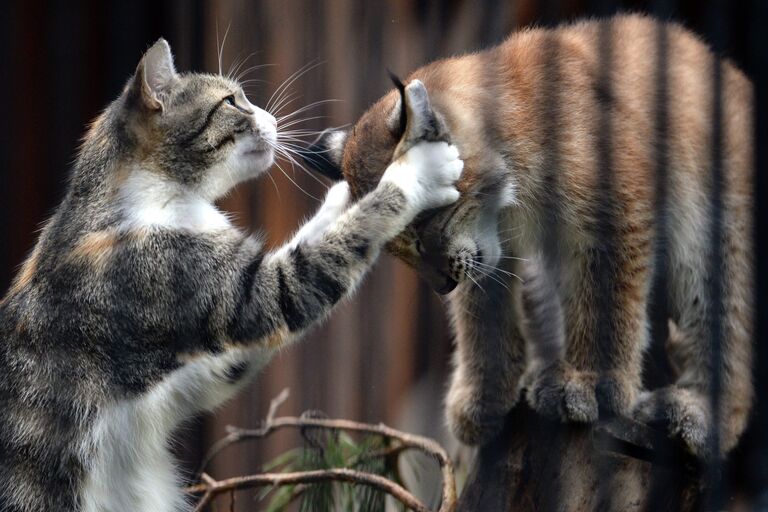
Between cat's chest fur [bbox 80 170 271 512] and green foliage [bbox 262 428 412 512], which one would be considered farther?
green foliage [bbox 262 428 412 512]

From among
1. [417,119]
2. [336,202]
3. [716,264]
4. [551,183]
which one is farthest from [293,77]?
[716,264]

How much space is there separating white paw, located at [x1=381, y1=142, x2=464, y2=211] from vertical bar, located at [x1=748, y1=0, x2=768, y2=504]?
2.50 feet

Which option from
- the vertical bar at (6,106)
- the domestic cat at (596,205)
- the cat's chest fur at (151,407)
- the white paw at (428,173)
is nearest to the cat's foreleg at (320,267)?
the white paw at (428,173)

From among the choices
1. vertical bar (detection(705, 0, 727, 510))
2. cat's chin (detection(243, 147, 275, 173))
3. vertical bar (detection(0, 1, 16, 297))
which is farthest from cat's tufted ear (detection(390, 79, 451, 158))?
vertical bar (detection(0, 1, 16, 297))

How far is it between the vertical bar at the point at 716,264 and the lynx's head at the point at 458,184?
56 cm

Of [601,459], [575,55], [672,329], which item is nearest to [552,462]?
[601,459]

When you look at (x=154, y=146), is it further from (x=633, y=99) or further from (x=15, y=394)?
(x=633, y=99)

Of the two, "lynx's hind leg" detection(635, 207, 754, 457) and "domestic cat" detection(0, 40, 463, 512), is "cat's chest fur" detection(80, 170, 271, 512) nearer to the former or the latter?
"domestic cat" detection(0, 40, 463, 512)

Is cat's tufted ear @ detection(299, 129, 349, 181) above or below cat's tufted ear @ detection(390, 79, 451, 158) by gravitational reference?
below

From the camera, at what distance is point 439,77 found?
251 centimetres

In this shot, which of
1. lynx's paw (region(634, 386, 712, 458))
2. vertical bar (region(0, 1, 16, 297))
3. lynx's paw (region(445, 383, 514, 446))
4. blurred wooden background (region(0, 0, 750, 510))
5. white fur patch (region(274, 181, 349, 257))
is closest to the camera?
white fur patch (region(274, 181, 349, 257))

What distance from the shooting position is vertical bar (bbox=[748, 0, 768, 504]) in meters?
2.29

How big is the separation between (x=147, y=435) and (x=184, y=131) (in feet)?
2.41

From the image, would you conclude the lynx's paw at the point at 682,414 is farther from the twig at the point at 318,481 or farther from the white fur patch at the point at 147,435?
the white fur patch at the point at 147,435
